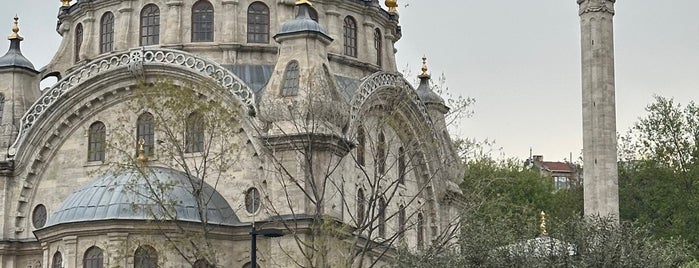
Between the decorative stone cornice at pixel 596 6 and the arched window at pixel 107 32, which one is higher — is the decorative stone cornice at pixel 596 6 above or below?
above

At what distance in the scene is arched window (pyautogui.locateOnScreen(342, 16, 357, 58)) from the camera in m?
47.2

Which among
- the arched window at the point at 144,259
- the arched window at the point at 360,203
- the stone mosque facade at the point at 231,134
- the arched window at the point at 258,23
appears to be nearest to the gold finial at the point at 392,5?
the stone mosque facade at the point at 231,134

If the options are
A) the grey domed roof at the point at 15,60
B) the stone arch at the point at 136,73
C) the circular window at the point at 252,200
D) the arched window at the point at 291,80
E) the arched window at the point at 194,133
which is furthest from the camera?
the grey domed roof at the point at 15,60

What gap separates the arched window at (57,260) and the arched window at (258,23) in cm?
954

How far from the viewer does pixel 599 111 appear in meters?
47.6

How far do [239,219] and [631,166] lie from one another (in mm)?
27017

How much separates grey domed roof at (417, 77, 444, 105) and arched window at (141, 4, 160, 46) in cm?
992

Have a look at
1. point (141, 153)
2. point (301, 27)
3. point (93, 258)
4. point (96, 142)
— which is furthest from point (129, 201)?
point (301, 27)

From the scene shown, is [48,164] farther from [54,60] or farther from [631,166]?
[631,166]

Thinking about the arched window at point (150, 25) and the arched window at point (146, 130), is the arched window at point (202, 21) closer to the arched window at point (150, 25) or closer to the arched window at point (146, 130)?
the arched window at point (150, 25)

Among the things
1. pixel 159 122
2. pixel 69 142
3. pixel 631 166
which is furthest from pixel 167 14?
pixel 631 166

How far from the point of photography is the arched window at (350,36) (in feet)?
155

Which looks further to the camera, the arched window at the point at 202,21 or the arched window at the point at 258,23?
the arched window at the point at 258,23

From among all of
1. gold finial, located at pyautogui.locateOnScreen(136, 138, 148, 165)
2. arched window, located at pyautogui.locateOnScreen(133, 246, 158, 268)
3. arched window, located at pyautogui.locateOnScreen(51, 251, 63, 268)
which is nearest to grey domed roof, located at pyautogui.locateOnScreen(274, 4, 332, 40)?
gold finial, located at pyautogui.locateOnScreen(136, 138, 148, 165)
